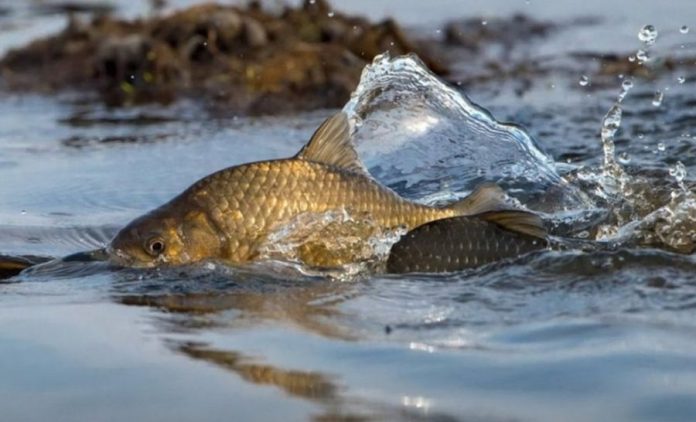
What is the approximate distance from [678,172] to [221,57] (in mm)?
5395

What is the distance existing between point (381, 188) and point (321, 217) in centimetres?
26

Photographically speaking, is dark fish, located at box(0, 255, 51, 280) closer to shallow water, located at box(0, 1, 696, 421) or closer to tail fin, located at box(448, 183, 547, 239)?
shallow water, located at box(0, 1, 696, 421)

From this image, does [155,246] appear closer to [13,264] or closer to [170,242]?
[170,242]

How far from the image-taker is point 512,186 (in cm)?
673

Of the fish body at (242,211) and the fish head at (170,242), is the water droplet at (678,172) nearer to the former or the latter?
the fish body at (242,211)

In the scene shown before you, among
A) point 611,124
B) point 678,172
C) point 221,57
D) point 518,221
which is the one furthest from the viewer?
point 221,57

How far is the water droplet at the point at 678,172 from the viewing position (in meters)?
6.49

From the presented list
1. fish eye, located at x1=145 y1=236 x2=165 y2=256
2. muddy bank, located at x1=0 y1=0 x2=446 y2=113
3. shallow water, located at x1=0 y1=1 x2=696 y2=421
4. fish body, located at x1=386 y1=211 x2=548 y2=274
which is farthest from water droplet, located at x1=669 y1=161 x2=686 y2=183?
muddy bank, located at x1=0 y1=0 x2=446 y2=113

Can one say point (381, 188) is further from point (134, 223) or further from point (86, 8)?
point (86, 8)

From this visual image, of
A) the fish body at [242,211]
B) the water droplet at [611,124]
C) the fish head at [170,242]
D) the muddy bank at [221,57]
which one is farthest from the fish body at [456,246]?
the muddy bank at [221,57]

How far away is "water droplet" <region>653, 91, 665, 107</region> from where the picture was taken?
8.98 metres

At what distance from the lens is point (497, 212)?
5266 mm

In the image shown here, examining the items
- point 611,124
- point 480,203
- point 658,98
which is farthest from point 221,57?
point 480,203

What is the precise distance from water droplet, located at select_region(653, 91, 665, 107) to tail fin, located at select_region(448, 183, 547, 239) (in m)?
3.73
